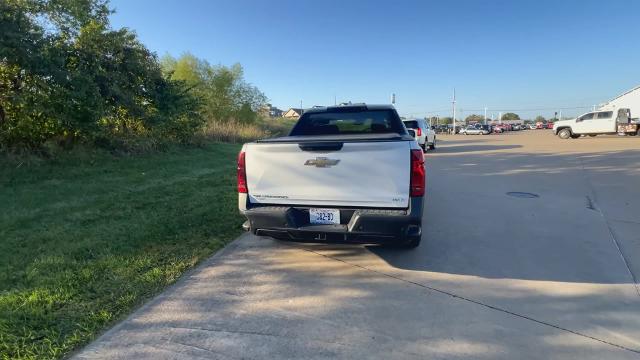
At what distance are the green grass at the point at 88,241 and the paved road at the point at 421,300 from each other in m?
0.34

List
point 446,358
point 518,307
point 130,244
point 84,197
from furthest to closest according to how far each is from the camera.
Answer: point 84,197, point 130,244, point 518,307, point 446,358

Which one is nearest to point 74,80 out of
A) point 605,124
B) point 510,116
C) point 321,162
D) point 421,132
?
point 321,162

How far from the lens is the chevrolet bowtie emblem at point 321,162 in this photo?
366cm

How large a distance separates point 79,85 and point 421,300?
10.6 metres

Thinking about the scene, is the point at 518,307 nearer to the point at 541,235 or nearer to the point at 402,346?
the point at 402,346

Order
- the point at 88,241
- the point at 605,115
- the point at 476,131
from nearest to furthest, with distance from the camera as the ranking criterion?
the point at 88,241
the point at 605,115
the point at 476,131

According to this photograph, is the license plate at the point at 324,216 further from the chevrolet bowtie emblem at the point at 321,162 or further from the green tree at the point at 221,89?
the green tree at the point at 221,89

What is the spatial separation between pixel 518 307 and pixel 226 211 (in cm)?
474

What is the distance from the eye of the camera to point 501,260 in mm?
4285

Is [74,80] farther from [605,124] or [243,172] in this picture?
[605,124]

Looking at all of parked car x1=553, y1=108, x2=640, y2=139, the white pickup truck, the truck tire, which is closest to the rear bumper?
the white pickup truck

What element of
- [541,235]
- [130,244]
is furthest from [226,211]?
[541,235]

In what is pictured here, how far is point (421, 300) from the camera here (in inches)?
133

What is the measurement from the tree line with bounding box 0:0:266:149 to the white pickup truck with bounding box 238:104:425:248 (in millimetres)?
8427
